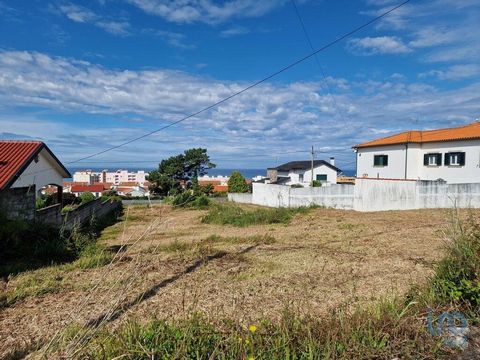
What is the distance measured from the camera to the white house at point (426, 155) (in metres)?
20.8

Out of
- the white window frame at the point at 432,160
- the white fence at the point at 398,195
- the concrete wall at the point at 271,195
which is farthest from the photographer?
the white window frame at the point at 432,160

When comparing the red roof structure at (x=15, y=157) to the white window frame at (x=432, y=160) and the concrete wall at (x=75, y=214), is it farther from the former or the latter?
the white window frame at (x=432, y=160)

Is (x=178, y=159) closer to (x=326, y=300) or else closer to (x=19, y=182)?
(x=19, y=182)

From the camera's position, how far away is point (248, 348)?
7.27 feet

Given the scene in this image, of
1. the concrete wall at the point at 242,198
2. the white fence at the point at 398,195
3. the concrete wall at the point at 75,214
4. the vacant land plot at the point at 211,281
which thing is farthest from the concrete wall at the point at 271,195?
the vacant land plot at the point at 211,281

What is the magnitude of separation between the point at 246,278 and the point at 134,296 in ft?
5.39

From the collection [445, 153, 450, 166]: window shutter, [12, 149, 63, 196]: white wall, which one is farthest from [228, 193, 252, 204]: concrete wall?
[12, 149, 63, 196]: white wall

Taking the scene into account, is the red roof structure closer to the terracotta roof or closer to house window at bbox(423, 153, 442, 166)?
the terracotta roof

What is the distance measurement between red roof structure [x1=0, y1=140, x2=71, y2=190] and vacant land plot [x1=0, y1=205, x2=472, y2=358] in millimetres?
5577

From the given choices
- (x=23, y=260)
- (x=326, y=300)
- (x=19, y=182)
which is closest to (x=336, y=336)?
(x=326, y=300)

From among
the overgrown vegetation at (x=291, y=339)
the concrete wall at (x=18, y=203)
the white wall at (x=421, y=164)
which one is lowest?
the overgrown vegetation at (x=291, y=339)

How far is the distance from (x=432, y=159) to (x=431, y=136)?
Answer: 78.1 inches

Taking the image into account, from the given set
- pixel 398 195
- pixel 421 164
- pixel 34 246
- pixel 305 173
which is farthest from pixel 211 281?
pixel 305 173

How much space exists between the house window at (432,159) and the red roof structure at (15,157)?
2273 centimetres
